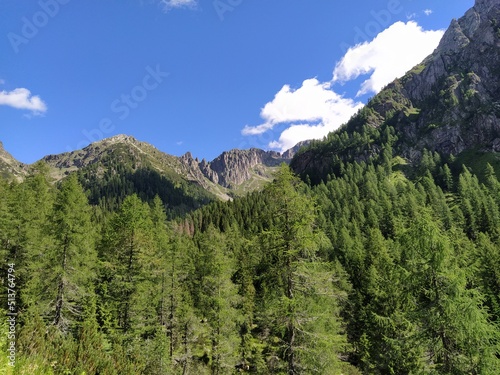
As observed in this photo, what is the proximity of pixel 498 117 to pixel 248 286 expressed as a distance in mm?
211700

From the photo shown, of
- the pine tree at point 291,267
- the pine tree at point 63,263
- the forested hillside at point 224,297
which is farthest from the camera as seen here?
the pine tree at point 63,263

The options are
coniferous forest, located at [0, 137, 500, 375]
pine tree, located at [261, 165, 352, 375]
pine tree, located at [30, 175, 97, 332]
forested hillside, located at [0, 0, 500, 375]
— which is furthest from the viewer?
pine tree, located at [30, 175, 97, 332]

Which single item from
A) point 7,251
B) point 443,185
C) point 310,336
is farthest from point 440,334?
point 443,185

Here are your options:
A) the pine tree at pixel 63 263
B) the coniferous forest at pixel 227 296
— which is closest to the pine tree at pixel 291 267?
the coniferous forest at pixel 227 296

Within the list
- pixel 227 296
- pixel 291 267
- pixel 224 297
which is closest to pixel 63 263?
pixel 224 297

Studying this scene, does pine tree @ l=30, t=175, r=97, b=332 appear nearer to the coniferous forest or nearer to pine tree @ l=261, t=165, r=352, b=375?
the coniferous forest

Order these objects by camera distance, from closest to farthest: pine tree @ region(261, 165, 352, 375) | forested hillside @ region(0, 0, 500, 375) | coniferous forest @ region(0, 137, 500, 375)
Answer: forested hillside @ region(0, 0, 500, 375) → coniferous forest @ region(0, 137, 500, 375) → pine tree @ region(261, 165, 352, 375)

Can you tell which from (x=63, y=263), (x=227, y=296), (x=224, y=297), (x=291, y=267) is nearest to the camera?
(x=291, y=267)

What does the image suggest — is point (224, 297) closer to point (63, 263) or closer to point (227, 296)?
point (227, 296)

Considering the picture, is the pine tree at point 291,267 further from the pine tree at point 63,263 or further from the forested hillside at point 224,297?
the pine tree at point 63,263

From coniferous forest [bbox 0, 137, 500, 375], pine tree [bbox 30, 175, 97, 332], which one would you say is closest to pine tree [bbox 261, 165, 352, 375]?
coniferous forest [bbox 0, 137, 500, 375]

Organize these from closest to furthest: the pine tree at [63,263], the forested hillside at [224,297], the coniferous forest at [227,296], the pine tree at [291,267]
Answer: the forested hillside at [224,297], the coniferous forest at [227,296], the pine tree at [291,267], the pine tree at [63,263]

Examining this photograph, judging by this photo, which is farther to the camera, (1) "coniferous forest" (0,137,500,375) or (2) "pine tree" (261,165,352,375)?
(2) "pine tree" (261,165,352,375)

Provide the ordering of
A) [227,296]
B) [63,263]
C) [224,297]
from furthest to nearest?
[227,296] → [224,297] → [63,263]
